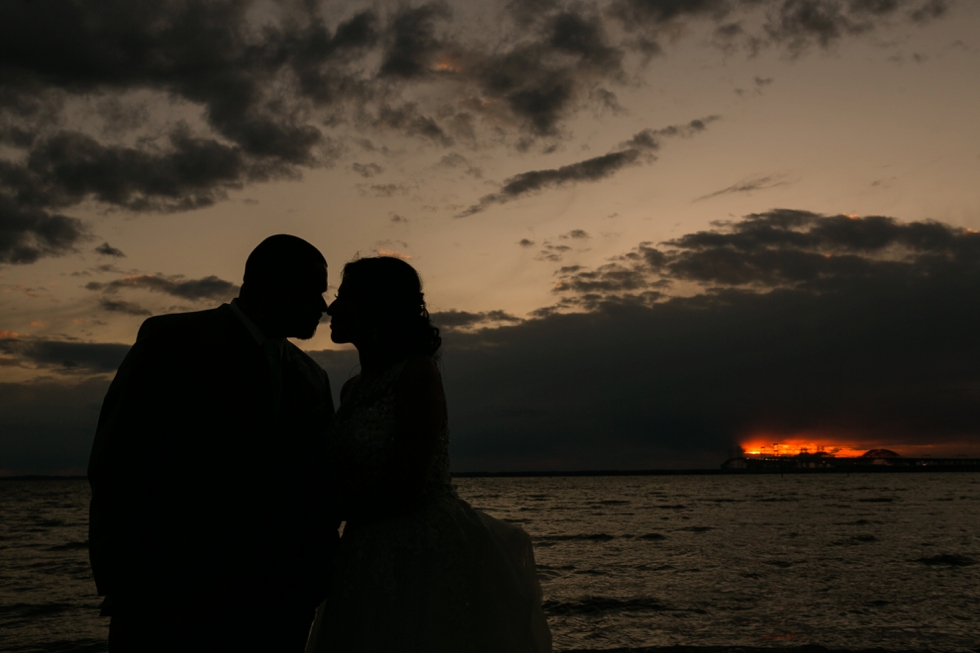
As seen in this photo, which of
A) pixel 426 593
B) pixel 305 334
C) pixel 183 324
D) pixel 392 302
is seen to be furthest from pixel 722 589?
pixel 183 324

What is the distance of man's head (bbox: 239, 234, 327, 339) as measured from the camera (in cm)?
273

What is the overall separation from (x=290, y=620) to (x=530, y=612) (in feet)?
3.59

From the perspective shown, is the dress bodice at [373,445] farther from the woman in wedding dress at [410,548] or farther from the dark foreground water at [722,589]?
the dark foreground water at [722,589]

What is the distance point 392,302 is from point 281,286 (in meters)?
0.60

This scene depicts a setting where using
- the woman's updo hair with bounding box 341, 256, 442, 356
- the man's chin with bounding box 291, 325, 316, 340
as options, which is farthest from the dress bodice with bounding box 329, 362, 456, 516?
the man's chin with bounding box 291, 325, 316, 340

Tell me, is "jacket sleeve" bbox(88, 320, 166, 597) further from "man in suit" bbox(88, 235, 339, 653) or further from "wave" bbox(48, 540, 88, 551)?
"wave" bbox(48, 540, 88, 551)

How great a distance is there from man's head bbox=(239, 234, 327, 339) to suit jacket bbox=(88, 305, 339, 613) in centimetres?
12

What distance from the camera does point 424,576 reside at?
2.96 meters

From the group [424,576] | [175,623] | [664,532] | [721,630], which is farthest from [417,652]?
[664,532]

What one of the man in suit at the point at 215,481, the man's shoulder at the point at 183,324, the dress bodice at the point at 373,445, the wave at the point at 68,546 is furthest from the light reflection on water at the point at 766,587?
the wave at the point at 68,546

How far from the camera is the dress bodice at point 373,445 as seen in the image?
2912mm

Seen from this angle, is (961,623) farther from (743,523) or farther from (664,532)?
(743,523)

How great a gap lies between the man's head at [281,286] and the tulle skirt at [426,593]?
3.25ft

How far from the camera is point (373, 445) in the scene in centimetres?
292
